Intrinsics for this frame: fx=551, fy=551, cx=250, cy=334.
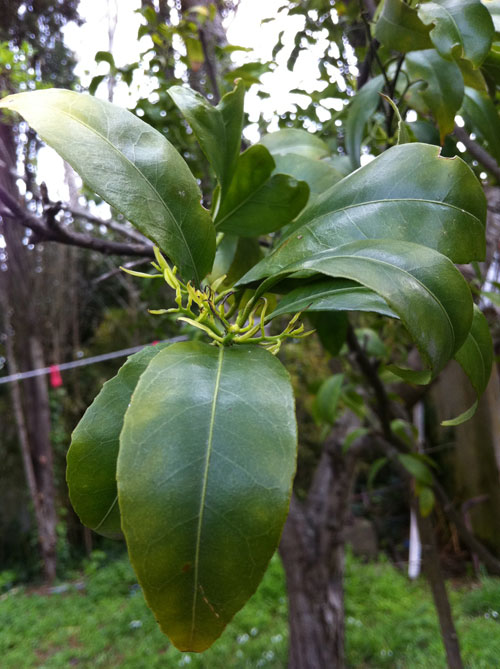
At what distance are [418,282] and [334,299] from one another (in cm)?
6

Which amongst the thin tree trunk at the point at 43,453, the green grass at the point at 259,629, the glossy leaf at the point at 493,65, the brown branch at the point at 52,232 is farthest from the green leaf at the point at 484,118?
the thin tree trunk at the point at 43,453

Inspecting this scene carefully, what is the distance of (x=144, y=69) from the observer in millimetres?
1429

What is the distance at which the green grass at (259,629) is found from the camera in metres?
2.66

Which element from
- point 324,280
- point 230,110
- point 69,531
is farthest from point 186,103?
point 69,531

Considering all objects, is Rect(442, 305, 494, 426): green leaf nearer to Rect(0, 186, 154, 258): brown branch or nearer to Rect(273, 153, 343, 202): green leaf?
Rect(273, 153, 343, 202): green leaf

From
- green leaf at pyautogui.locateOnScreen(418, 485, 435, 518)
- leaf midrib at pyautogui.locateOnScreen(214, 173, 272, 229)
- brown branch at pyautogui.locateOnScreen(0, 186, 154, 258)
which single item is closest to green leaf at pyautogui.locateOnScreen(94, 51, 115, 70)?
brown branch at pyautogui.locateOnScreen(0, 186, 154, 258)

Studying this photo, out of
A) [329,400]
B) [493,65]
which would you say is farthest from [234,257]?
[329,400]

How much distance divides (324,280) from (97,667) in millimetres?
3218

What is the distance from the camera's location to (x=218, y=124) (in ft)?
1.57

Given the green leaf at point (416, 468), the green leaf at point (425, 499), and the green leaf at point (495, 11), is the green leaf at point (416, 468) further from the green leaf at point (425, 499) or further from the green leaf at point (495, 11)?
the green leaf at point (495, 11)

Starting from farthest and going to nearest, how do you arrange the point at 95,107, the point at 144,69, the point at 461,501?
the point at 461,501
the point at 144,69
the point at 95,107

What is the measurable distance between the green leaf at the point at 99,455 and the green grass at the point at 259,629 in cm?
230

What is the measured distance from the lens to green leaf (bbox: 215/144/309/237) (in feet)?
1.71

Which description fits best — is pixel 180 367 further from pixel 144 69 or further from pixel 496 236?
pixel 144 69
